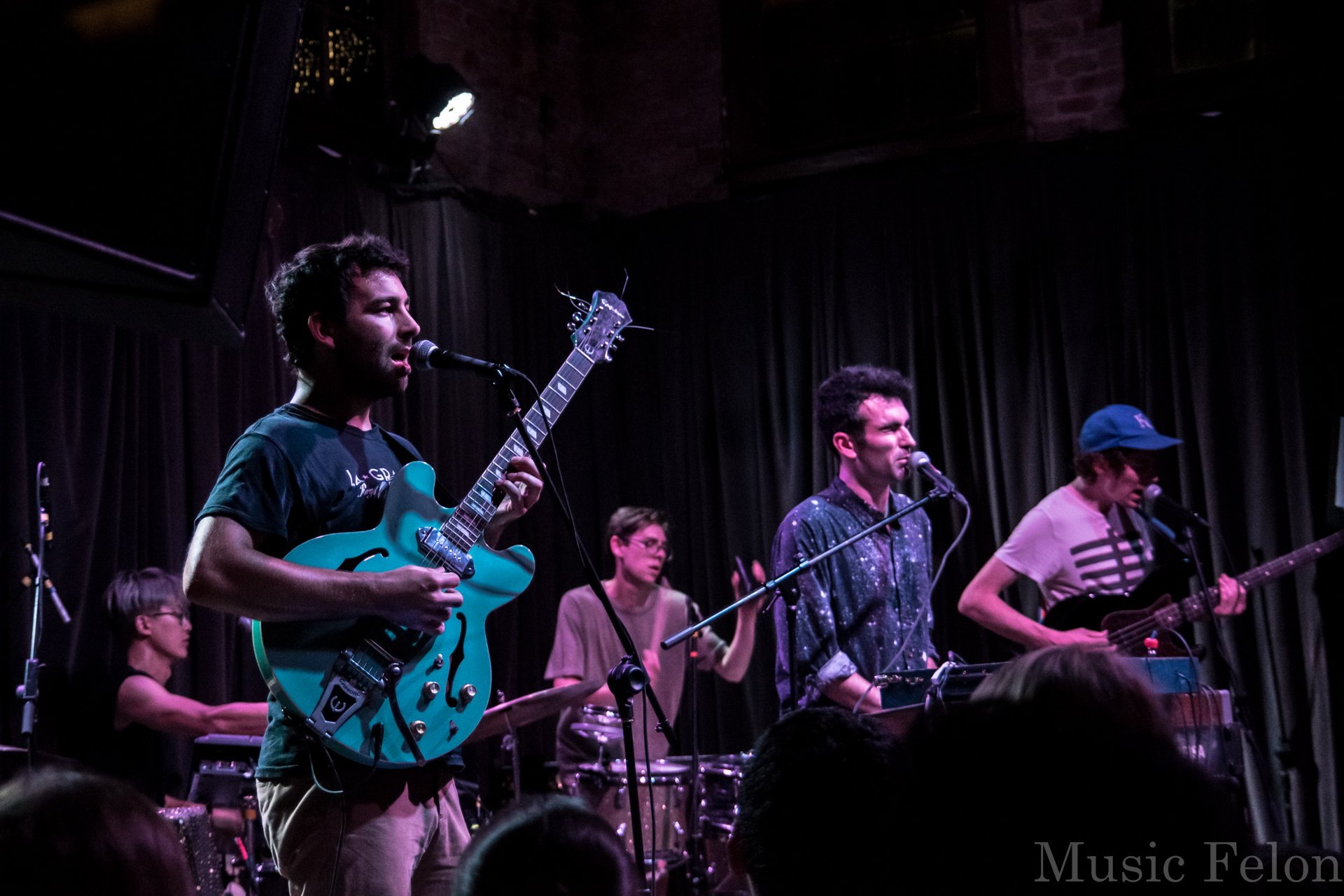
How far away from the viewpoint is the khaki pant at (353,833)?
2508 mm

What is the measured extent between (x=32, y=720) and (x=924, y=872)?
4.43 meters

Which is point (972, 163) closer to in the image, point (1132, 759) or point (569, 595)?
point (569, 595)

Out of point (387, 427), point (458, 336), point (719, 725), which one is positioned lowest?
point (719, 725)

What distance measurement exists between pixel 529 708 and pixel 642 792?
1.56 meters

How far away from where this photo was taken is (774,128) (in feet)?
26.1

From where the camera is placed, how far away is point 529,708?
165 inches

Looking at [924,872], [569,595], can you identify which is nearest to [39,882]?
[924,872]

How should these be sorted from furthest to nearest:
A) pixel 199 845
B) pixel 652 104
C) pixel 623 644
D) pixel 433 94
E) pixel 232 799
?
pixel 652 104, pixel 433 94, pixel 232 799, pixel 199 845, pixel 623 644

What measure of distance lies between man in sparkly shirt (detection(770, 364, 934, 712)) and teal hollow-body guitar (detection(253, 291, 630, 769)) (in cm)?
158

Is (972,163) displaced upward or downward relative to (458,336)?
upward

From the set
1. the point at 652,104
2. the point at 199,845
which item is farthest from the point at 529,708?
the point at 652,104

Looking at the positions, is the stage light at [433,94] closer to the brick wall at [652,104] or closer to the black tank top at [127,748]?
the brick wall at [652,104]

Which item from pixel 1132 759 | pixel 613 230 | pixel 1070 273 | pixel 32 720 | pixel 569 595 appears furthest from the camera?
pixel 613 230

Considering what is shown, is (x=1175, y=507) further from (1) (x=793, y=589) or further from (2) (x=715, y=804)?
(2) (x=715, y=804)
